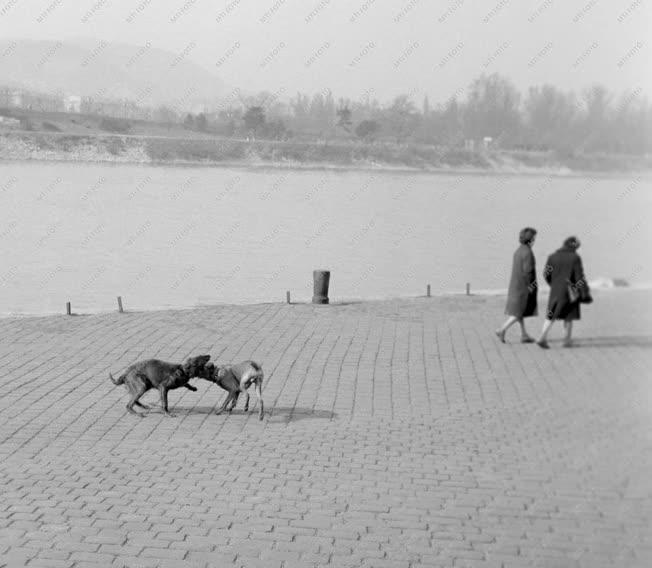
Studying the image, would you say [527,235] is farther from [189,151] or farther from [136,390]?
[189,151]

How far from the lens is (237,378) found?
24.8 feet

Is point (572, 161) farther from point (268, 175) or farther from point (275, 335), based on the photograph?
point (268, 175)

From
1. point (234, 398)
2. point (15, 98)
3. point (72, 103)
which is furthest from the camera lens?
point (72, 103)

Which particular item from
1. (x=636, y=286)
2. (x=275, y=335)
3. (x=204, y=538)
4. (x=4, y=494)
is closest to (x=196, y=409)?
(x=4, y=494)

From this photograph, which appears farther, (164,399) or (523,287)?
(523,287)

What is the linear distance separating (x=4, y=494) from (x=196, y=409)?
227cm

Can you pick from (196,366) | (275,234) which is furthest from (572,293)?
(275,234)

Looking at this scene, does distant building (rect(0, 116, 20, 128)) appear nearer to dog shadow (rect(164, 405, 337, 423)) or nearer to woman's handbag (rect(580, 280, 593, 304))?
woman's handbag (rect(580, 280, 593, 304))

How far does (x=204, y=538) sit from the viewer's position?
16.6 ft

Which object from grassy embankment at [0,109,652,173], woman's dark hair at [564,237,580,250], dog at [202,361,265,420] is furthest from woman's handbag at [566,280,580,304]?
grassy embankment at [0,109,652,173]

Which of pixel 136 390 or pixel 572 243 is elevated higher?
pixel 572 243

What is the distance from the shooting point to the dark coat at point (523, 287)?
35.4 feet

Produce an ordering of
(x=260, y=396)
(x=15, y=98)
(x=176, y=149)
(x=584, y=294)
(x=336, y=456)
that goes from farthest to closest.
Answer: (x=15, y=98)
(x=176, y=149)
(x=584, y=294)
(x=260, y=396)
(x=336, y=456)

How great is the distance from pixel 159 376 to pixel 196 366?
11.3 inches
